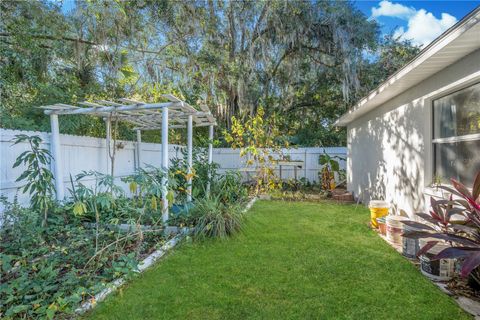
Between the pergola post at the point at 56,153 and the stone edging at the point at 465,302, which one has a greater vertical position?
the pergola post at the point at 56,153

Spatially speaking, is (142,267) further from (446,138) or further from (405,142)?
(405,142)

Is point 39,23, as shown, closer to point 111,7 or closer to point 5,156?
point 111,7

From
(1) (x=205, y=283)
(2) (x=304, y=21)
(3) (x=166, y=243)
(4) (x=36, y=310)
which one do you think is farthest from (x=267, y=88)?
(4) (x=36, y=310)

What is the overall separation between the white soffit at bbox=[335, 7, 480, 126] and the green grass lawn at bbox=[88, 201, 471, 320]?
2.32 m

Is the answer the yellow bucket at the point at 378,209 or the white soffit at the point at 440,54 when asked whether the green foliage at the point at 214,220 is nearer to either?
the yellow bucket at the point at 378,209

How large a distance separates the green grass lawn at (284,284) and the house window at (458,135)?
4.19 feet

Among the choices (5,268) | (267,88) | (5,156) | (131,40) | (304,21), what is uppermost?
(304,21)

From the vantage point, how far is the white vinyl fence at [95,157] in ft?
11.9

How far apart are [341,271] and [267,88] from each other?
8.50 metres

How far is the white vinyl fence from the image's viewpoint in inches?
143

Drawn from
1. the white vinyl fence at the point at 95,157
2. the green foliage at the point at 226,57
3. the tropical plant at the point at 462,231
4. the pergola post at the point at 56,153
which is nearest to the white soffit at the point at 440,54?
the tropical plant at the point at 462,231

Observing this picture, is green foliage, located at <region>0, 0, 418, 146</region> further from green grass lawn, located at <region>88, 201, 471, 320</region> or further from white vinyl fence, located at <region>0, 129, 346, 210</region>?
green grass lawn, located at <region>88, 201, 471, 320</region>

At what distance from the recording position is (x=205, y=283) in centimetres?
262

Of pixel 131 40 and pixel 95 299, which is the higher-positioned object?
pixel 131 40
